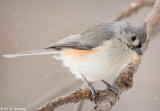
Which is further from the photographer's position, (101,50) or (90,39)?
(90,39)

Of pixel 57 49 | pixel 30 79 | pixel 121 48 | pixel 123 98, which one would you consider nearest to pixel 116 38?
pixel 121 48

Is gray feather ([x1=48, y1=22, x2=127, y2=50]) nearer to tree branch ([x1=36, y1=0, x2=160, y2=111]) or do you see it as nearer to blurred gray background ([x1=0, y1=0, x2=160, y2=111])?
tree branch ([x1=36, y1=0, x2=160, y2=111])

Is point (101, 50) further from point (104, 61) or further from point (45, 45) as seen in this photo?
point (45, 45)

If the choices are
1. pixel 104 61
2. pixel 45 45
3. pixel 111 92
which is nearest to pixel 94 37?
pixel 104 61

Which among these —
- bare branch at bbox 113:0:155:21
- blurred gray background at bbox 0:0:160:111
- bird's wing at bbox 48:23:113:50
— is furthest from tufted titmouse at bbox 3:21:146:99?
blurred gray background at bbox 0:0:160:111

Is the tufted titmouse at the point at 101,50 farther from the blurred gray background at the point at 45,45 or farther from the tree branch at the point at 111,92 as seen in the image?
the blurred gray background at the point at 45,45

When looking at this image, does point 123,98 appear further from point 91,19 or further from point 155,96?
point 91,19
